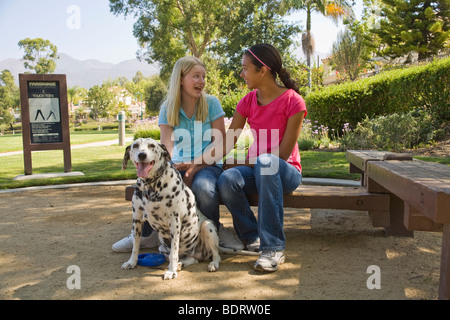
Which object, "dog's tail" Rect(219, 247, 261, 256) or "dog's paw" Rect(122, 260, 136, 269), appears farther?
"dog's tail" Rect(219, 247, 261, 256)

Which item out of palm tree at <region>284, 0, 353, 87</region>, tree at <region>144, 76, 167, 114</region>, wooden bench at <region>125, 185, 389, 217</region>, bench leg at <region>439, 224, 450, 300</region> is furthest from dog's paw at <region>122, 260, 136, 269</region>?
tree at <region>144, 76, 167, 114</region>

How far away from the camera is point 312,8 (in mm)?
33781

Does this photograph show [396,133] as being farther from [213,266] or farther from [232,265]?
[213,266]

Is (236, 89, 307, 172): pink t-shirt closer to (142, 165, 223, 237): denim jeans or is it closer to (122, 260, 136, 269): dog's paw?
(142, 165, 223, 237): denim jeans

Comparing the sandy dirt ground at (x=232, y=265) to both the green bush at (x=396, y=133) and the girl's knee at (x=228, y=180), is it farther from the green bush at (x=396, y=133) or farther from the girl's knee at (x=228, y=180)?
the green bush at (x=396, y=133)

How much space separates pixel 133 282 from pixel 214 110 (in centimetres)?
194

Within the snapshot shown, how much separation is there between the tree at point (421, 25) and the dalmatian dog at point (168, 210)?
92.3 ft

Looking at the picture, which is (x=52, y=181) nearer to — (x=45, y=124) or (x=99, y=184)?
(x=99, y=184)

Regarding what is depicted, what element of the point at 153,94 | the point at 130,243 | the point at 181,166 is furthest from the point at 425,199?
the point at 153,94

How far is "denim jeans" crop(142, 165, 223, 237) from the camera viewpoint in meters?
3.77

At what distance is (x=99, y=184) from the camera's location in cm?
773

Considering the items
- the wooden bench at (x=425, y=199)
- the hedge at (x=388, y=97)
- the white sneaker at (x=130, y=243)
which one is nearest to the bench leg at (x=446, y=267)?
the wooden bench at (x=425, y=199)

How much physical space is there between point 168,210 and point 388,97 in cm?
1189

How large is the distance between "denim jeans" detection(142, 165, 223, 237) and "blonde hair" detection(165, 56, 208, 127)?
2.08ft
